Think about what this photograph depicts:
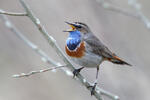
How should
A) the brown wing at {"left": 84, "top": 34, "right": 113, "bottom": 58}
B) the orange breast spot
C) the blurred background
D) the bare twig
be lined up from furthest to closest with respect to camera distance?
the blurred background, the brown wing at {"left": 84, "top": 34, "right": 113, "bottom": 58}, the orange breast spot, the bare twig

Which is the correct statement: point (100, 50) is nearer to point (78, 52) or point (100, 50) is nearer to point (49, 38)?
point (78, 52)

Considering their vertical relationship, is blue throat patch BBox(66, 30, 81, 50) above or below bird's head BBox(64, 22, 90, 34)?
below

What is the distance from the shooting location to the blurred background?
6.10 metres

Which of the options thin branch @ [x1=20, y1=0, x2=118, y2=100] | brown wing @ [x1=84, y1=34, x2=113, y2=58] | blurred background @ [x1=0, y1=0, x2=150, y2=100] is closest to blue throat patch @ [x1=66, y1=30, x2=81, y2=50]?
brown wing @ [x1=84, y1=34, x2=113, y2=58]

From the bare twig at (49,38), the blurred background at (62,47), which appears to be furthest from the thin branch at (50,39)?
the blurred background at (62,47)

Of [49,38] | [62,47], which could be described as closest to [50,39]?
[49,38]

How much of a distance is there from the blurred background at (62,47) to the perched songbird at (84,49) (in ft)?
Result: 2.26

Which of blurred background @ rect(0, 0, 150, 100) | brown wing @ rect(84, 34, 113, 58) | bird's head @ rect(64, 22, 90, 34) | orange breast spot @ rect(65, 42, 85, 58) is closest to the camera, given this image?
orange breast spot @ rect(65, 42, 85, 58)

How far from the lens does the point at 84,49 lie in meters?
5.12

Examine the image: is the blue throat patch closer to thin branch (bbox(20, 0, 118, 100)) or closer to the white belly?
the white belly

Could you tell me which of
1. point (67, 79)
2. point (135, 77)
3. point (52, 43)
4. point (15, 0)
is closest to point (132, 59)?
point (135, 77)

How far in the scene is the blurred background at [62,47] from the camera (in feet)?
20.0

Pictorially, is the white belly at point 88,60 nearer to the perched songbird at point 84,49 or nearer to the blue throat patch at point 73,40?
the perched songbird at point 84,49

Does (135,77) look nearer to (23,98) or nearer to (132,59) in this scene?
(132,59)
